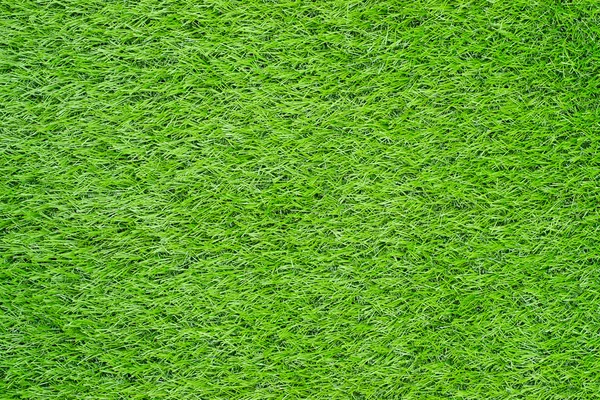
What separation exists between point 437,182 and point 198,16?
3.92ft

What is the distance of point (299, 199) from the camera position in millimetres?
2229

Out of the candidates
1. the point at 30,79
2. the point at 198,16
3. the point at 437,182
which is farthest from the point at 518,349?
the point at 30,79

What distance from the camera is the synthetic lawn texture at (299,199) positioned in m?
2.20

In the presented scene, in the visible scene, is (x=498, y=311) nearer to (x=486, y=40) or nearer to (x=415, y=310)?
(x=415, y=310)

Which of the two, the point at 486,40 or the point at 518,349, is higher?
the point at 486,40

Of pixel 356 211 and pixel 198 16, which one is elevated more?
pixel 198 16

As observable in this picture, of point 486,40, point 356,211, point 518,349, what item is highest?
point 486,40

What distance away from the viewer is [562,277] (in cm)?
223

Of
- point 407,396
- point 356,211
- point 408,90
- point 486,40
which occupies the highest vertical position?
point 486,40

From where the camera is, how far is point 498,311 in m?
2.22

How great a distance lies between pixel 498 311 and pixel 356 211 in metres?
0.70

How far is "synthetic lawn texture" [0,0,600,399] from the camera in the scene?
220 centimetres

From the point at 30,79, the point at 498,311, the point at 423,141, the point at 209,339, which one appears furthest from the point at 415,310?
the point at 30,79

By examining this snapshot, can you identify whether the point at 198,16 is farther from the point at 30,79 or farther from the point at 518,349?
the point at 518,349
